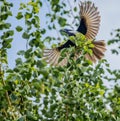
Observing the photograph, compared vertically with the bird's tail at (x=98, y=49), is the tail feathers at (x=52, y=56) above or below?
below

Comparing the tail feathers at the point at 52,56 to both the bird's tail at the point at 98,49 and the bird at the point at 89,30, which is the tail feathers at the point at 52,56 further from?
the bird's tail at the point at 98,49

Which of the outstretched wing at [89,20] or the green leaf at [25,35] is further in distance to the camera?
the outstretched wing at [89,20]

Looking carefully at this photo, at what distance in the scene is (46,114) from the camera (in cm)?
438

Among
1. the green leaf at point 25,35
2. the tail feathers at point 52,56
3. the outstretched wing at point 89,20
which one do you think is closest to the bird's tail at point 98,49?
the outstretched wing at point 89,20

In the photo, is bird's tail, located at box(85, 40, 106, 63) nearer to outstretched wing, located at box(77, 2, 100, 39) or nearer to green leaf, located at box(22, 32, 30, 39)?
outstretched wing, located at box(77, 2, 100, 39)

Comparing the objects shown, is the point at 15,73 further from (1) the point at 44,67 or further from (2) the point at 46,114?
(2) the point at 46,114

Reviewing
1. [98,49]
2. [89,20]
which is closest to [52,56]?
[98,49]

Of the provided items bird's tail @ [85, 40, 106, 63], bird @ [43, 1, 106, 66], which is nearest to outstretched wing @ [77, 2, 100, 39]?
bird @ [43, 1, 106, 66]

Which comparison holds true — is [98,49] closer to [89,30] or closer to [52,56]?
[89,30]

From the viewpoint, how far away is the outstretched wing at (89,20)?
5.30 m

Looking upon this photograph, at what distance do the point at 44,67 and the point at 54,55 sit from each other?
4.52 feet

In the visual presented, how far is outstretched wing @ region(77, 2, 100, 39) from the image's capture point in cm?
530

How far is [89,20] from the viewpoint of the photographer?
17.5 ft

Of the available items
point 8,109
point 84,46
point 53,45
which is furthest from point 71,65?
point 53,45
